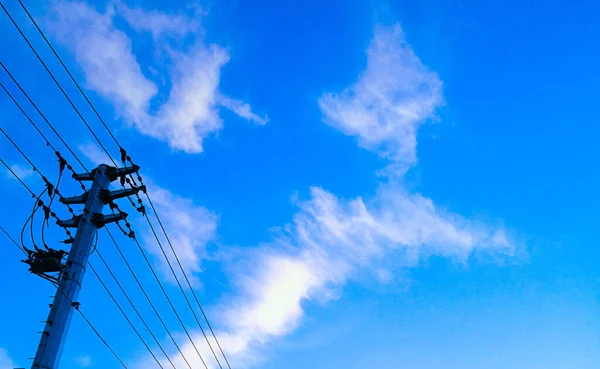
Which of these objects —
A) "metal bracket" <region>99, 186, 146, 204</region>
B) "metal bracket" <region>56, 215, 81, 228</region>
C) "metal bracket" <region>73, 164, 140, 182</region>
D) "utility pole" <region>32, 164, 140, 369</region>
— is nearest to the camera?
"utility pole" <region>32, 164, 140, 369</region>

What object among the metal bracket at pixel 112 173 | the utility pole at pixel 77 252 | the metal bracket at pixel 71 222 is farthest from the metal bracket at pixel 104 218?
the metal bracket at pixel 112 173

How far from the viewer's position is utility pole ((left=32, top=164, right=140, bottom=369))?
1341 centimetres

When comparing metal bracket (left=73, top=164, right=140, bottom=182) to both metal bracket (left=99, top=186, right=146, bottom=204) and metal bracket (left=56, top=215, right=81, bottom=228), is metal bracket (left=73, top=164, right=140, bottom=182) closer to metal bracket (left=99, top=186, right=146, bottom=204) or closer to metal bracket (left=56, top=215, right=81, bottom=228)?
metal bracket (left=99, top=186, right=146, bottom=204)

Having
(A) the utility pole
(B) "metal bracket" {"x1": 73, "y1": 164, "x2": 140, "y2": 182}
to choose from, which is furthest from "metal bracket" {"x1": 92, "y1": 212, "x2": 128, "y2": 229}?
(B) "metal bracket" {"x1": 73, "y1": 164, "x2": 140, "y2": 182}

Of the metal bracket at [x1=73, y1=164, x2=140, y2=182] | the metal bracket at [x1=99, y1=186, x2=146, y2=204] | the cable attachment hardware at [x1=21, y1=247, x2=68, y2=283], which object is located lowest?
the cable attachment hardware at [x1=21, y1=247, x2=68, y2=283]

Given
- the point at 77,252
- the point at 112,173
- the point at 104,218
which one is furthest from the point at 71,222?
the point at 112,173

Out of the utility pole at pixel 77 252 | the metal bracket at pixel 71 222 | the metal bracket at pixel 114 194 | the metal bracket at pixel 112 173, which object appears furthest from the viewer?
the metal bracket at pixel 112 173

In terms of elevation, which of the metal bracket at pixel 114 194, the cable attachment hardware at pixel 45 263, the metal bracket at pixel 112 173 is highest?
the metal bracket at pixel 112 173

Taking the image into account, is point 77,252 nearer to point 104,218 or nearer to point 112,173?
point 104,218

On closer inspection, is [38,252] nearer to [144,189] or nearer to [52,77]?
[144,189]

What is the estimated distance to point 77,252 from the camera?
15211 millimetres

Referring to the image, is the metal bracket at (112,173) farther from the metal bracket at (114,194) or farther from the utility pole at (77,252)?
the metal bracket at (114,194)

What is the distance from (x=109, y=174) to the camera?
17.4m

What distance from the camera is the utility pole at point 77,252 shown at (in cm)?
1341
